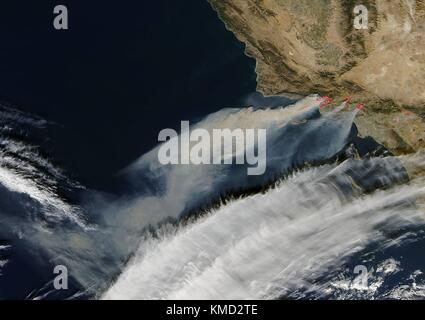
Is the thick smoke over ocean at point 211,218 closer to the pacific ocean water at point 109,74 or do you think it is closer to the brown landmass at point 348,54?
the pacific ocean water at point 109,74

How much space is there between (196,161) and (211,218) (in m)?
1.70

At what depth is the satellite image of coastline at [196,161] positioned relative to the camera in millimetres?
13547

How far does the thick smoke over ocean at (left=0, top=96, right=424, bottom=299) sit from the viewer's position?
13.7 metres

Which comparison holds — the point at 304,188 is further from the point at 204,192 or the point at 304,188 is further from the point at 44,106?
the point at 44,106

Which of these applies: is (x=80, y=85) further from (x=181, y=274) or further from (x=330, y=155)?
(x=330, y=155)

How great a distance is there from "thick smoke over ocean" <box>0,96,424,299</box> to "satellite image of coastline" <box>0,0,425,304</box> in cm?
4

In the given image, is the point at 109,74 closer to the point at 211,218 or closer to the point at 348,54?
the point at 211,218

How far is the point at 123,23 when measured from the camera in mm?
13648

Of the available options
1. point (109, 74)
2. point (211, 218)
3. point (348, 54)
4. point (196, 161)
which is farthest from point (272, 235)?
point (109, 74)

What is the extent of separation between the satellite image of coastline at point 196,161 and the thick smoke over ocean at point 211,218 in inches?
1.6

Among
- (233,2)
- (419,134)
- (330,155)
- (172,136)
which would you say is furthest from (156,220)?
(419,134)

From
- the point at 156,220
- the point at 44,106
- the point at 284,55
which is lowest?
the point at 156,220
